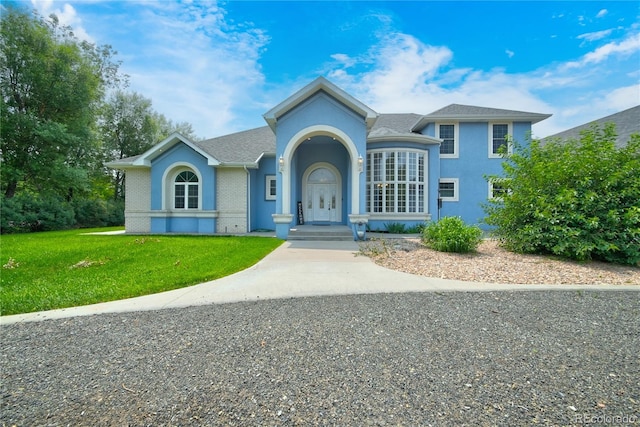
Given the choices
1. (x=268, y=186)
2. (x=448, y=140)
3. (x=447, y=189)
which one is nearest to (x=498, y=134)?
(x=448, y=140)

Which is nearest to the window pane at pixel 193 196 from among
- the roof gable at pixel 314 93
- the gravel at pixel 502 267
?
the roof gable at pixel 314 93

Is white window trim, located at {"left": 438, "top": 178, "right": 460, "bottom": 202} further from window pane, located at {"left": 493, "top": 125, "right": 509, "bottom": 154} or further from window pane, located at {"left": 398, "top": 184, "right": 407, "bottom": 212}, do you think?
window pane, located at {"left": 398, "top": 184, "right": 407, "bottom": 212}

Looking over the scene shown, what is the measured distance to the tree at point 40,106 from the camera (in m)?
17.7

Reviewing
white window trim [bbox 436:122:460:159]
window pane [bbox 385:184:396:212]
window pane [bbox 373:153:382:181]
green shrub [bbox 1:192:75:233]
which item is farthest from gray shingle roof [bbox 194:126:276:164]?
green shrub [bbox 1:192:75:233]

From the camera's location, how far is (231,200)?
555 inches

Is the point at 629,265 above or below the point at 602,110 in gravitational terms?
below

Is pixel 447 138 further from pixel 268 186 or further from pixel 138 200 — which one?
pixel 138 200

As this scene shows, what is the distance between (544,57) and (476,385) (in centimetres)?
1647

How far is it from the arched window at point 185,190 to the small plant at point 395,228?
1001 centimetres

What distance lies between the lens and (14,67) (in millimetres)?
18016

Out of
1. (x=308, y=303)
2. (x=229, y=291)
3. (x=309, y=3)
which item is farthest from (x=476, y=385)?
(x=309, y=3)

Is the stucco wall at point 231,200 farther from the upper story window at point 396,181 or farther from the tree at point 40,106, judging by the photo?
the tree at point 40,106

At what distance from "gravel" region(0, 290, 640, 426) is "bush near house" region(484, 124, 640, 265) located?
3.69 metres

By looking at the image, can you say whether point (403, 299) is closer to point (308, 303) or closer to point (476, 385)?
point (308, 303)
